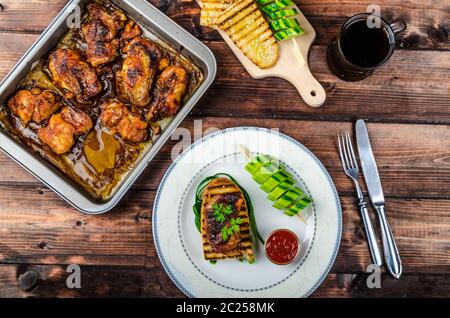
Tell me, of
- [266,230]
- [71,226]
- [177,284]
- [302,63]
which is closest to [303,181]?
[266,230]

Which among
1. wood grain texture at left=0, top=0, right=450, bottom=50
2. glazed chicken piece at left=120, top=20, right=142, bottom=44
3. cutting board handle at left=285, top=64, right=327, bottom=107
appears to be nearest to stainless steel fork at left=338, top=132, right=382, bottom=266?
cutting board handle at left=285, top=64, right=327, bottom=107

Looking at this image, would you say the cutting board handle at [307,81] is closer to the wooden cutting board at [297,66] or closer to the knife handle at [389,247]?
the wooden cutting board at [297,66]

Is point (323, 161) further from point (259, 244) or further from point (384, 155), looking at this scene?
point (259, 244)

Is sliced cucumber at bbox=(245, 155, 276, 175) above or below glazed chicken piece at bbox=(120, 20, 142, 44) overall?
below

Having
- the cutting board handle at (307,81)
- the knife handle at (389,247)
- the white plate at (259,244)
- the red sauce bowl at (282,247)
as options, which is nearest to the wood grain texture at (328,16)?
the cutting board handle at (307,81)

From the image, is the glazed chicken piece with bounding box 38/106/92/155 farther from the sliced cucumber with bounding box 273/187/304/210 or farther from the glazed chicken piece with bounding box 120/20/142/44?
the sliced cucumber with bounding box 273/187/304/210

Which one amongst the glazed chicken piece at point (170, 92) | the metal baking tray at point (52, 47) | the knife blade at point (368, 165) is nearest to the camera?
the metal baking tray at point (52, 47)

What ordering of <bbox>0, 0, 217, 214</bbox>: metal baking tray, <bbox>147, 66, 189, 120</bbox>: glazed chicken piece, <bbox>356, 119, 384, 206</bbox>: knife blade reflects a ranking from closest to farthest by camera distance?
<bbox>0, 0, 217, 214</bbox>: metal baking tray, <bbox>147, 66, 189, 120</bbox>: glazed chicken piece, <bbox>356, 119, 384, 206</bbox>: knife blade
